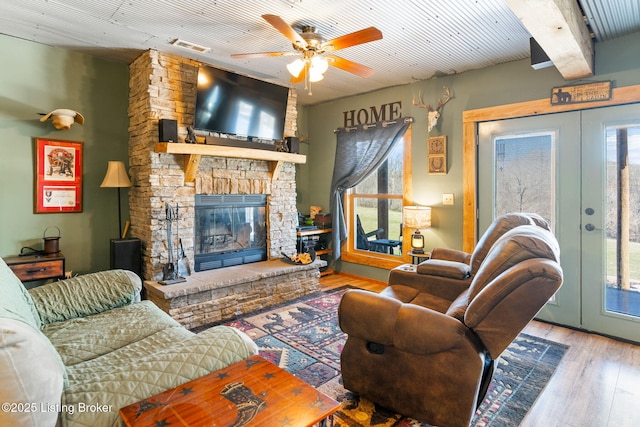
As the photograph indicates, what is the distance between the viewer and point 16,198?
3283mm

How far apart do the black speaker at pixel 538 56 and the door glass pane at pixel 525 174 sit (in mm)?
676

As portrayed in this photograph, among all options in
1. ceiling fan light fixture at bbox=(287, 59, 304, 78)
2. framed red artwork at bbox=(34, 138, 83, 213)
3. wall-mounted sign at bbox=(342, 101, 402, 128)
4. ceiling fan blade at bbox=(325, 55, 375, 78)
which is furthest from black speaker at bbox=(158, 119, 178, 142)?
wall-mounted sign at bbox=(342, 101, 402, 128)

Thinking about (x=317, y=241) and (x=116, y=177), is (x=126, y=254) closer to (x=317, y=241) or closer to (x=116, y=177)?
(x=116, y=177)

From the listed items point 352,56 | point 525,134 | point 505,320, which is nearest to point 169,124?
point 352,56

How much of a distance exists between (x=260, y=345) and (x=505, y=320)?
1959 millimetres

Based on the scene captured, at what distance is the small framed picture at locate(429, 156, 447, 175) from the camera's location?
412 centimetres

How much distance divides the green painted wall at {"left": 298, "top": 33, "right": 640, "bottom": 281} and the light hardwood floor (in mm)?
1543

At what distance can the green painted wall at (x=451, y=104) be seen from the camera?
3.06 m

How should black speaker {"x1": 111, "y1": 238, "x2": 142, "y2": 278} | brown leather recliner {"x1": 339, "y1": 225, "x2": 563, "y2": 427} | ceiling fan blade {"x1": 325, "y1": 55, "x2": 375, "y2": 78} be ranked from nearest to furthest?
1. brown leather recliner {"x1": 339, "y1": 225, "x2": 563, "y2": 427}
2. ceiling fan blade {"x1": 325, "y1": 55, "x2": 375, "y2": 78}
3. black speaker {"x1": 111, "y1": 238, "x2": 142, "y2": 278}

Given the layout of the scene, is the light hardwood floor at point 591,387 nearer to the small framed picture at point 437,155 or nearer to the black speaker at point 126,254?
the small framed picture at point 437,155

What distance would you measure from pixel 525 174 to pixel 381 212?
75.6 inches

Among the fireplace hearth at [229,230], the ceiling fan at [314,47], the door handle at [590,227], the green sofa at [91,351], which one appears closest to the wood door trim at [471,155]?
the door handle at [590,227]

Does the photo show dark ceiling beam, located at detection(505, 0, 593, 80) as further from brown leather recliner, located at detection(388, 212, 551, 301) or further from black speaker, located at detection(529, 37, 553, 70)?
brown leather recliner, located at detection(388, 212, 551, 301)

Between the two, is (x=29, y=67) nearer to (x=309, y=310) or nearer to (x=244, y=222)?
(x=244, y=222)
